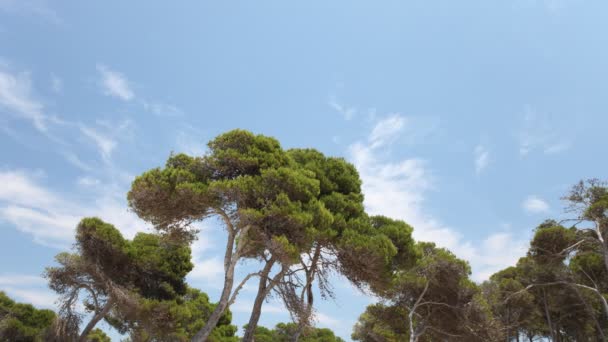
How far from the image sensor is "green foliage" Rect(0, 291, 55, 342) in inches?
764

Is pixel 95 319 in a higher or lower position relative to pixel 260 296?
lower

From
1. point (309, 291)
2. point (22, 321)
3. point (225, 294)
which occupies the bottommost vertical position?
point (22, 321)

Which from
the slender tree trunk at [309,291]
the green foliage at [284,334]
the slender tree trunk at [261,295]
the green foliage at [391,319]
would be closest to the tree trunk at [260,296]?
the slender tree trunk at [261,295]

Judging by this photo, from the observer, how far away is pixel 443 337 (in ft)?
71.1

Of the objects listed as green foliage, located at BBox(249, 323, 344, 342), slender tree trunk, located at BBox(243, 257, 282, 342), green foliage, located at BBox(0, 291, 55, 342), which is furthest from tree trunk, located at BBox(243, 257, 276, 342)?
green foliage, located at BBox(249, 323, 344, 342)

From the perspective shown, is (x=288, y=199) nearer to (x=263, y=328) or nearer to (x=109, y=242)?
(x=109, y=242)

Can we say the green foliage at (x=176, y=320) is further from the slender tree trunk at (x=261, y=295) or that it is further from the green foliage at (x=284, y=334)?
the green foliage at (x=284, y=334)

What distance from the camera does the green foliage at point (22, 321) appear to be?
1941 centimetres

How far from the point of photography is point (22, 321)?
20.4 m

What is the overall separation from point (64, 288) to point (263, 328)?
26182mm

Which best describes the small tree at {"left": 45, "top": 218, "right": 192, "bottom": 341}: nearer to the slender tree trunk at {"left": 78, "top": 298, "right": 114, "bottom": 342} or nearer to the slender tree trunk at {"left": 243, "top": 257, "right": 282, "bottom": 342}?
the slender tree trunk at {"left": 78, "top": 298, "right": 114, "bottom": 342}

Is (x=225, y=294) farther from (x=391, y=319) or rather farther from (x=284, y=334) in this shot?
(x=284, y=334)

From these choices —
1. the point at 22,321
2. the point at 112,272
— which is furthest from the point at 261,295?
the point at 22,321

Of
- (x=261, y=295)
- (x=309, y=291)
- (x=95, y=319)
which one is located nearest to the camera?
(x=261, y=295)
